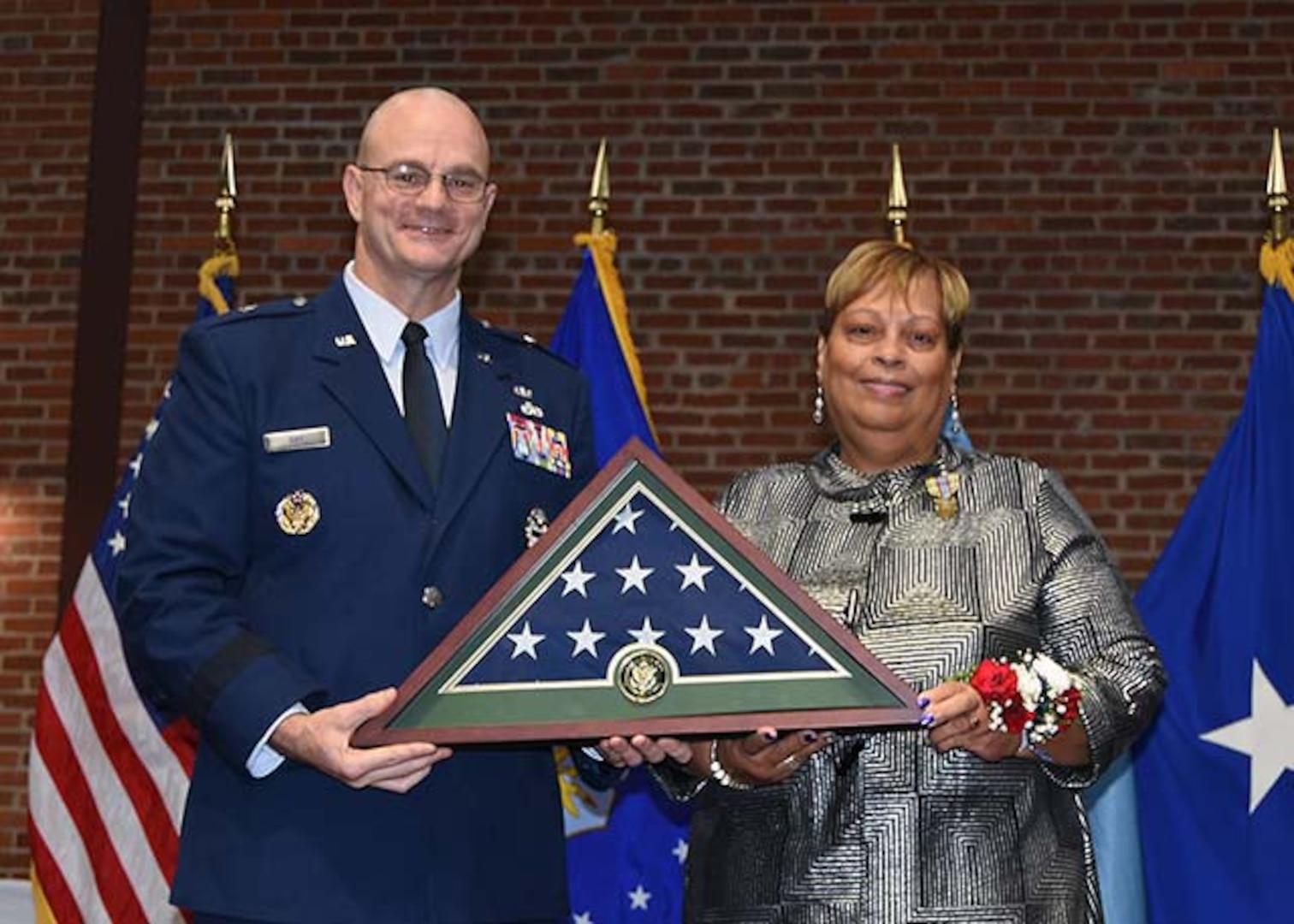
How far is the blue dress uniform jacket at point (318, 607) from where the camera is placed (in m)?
2.30

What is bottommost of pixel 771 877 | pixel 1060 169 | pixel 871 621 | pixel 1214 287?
pixel 771 877

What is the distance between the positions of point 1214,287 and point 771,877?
12.3 ft

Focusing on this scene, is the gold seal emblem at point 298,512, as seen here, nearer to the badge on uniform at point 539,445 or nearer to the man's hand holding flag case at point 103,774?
the badge on uniform at point 539,445

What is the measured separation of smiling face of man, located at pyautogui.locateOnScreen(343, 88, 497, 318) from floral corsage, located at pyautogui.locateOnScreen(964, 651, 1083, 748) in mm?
843

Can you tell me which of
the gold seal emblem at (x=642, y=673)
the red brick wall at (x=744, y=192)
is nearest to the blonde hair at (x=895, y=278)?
the gold seal emblem at (x=642, y=673)

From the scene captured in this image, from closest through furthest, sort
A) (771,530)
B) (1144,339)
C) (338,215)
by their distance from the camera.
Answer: (771,530) → (1144,339) → (338,215)

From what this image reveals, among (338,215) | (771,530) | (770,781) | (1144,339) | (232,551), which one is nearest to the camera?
(232,551)

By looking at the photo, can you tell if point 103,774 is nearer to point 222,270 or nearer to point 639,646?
point 222,270

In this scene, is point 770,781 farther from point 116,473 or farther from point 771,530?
point 116,473

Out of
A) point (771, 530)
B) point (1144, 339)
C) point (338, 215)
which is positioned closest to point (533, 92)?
point (338, 215)

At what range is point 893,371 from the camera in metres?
2.85

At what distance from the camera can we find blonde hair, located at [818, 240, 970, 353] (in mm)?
2891

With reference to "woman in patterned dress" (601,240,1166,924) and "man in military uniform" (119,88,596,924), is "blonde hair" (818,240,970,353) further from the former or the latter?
"man in military uniform" (119,88,596,924)

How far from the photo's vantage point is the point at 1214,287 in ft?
19.4
